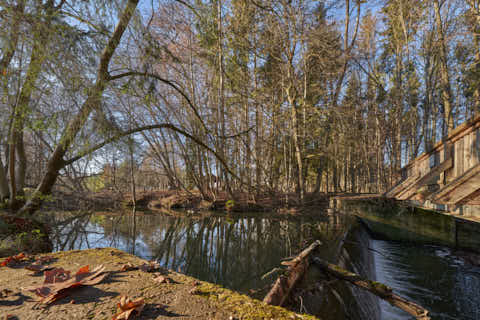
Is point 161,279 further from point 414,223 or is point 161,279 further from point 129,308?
point 414,223

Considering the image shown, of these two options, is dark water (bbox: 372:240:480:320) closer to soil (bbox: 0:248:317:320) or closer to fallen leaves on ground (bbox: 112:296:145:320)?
soil (bbox: 0:248:317:320)

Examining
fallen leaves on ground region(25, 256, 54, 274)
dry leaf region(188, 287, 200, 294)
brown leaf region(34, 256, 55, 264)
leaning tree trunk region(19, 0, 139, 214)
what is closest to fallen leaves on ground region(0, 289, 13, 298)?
fallen leaves on ground region(25, 256, 54, 274)

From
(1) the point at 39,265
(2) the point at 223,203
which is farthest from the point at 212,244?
(2) the point at 223,203

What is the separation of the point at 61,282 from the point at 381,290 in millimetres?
2078

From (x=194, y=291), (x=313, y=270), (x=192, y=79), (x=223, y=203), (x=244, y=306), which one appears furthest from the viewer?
(x=223, y=203)

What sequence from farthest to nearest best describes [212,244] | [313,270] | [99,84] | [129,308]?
[212,244]
[99,84]
[313,270]
[129,308]

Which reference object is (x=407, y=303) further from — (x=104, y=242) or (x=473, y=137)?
(x=104, y=242)

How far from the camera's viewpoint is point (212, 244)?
18.7ft

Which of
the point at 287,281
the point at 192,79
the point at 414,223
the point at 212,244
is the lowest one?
the point at 212,244

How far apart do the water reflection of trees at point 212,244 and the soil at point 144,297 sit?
2.06 m

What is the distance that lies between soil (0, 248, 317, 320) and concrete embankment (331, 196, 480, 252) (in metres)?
5.68

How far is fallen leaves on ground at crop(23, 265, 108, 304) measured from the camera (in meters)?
1.09

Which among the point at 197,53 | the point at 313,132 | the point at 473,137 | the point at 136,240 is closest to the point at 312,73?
the point at 313,132

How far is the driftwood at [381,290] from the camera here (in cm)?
134
